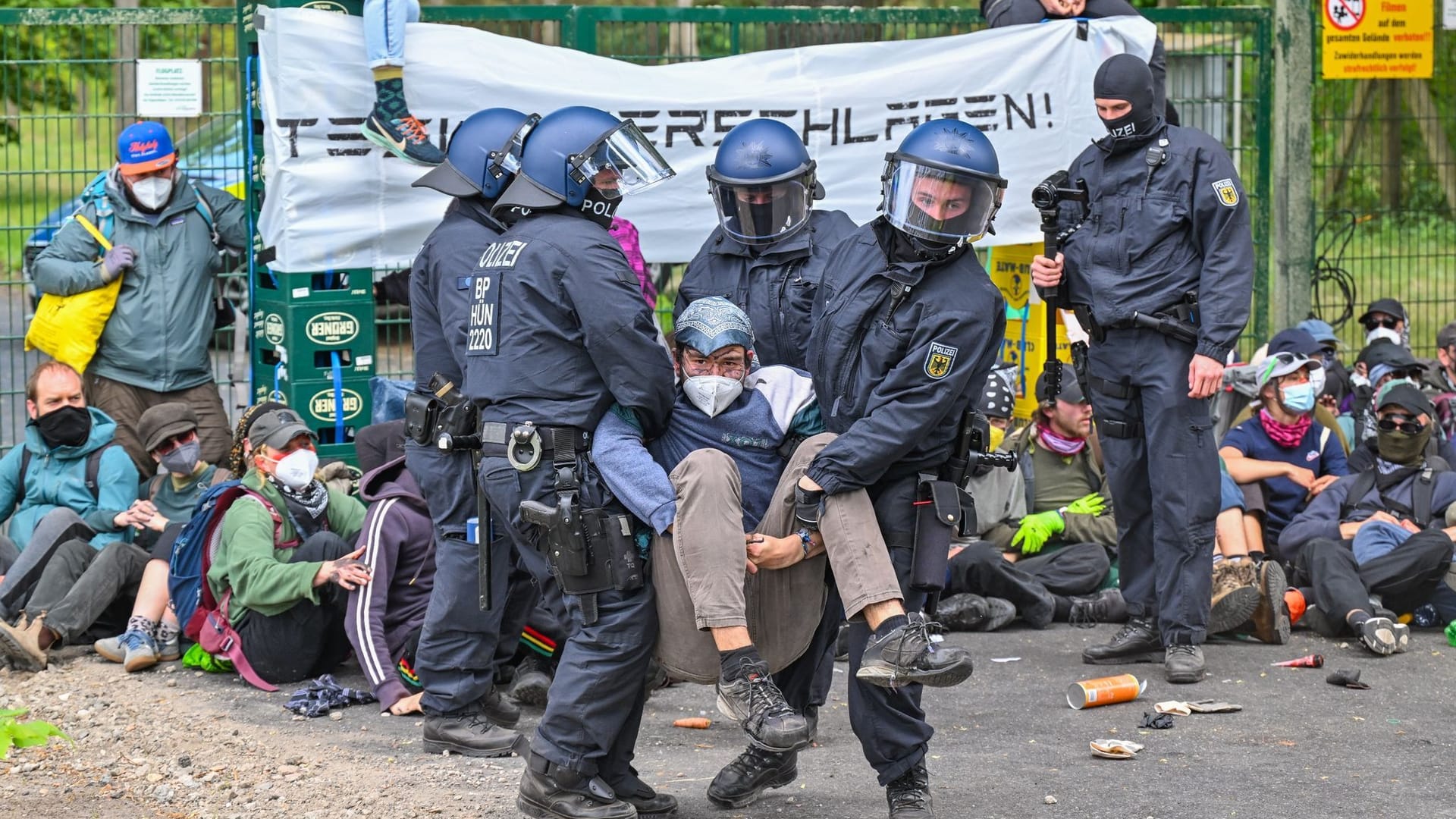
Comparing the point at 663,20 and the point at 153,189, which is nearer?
the point at 153,189

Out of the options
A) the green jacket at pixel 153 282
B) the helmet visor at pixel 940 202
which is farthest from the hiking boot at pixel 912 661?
the green jacket at pixel 153 282

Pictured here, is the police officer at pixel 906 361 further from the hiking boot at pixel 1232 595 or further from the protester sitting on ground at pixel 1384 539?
the protester sitting on ground at pixel 1384 539

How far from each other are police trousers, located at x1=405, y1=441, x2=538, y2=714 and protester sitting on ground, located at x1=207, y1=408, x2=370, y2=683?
71cm

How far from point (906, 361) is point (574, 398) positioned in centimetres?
98

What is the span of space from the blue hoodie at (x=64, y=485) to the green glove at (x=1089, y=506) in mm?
4307

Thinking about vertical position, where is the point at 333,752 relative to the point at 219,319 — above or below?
below

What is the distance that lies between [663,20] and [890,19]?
1266mm

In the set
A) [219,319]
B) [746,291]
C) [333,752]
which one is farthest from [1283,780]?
[219,319]

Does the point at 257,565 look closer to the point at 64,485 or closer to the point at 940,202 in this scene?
the point at 64,485

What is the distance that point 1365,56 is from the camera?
404 inches

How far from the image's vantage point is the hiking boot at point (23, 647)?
691 cm

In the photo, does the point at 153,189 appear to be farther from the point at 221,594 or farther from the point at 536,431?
the point at 536,431

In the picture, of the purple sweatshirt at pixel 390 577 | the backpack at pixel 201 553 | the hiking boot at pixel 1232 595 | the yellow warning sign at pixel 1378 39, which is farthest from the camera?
the yellow warning sign at pixel 1378 39

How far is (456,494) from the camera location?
6137mm
